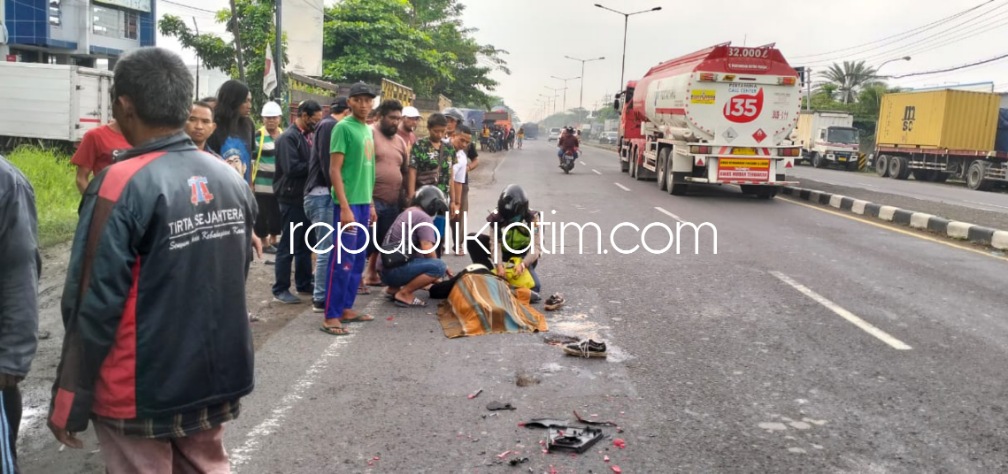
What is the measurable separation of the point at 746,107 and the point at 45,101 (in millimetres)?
15950

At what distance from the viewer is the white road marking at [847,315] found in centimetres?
563

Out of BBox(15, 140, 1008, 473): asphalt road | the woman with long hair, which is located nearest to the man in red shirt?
the woman with long hair

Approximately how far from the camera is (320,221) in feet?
19.7

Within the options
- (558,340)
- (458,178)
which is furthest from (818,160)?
(558,340)

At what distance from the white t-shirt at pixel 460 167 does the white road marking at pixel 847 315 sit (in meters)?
3.51

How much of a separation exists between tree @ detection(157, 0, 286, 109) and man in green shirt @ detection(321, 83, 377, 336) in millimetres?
19850

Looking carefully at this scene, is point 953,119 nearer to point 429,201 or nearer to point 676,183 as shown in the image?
point 676,183

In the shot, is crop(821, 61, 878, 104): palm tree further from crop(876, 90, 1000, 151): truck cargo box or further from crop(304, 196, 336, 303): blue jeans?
crop(304, 196, 336, 303): blue jeans

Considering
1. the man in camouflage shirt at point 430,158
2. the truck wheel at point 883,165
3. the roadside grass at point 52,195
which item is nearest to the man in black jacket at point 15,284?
the man in camouflage shirt at point 430,158

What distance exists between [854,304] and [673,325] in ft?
6.24

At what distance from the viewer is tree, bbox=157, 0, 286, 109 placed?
2617 centimetres

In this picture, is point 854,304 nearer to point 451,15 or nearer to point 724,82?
point 724,82

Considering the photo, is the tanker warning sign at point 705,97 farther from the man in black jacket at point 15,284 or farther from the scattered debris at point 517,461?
the man in black jacket at point 15,284

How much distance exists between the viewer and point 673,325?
19.9 feet
